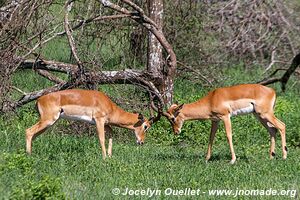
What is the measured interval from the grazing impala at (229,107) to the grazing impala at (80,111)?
66cm

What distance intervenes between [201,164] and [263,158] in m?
1.20

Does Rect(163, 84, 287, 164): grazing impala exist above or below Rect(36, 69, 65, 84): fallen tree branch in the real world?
above

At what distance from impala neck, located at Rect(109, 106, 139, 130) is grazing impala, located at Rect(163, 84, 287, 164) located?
538mm

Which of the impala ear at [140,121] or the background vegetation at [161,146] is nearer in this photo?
the background vegetation at [161,146]

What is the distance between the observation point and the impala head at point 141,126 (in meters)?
12.8

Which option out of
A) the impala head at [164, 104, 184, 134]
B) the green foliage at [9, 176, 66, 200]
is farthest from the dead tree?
the green foliage at [9, 176, 66, 200]

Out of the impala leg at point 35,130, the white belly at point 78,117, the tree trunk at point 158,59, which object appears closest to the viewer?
the impala leg at point 35,130

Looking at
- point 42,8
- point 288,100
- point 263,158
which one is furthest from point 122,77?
point 288,100

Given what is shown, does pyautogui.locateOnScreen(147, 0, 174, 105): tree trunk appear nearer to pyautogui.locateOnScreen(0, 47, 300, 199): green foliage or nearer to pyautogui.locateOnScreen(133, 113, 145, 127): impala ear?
pyautogui.locateOnScreen(0, 47, 300, 199): green foliage

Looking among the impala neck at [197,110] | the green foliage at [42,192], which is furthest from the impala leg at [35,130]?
the green foliage at [42,192]

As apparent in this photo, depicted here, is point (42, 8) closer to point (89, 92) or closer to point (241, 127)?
point (89, 92)

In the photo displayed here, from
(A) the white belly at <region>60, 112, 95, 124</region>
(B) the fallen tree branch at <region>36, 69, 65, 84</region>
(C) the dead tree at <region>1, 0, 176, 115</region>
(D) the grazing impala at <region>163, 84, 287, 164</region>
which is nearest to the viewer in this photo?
(A) the white belly at <region>60, 112, 95, 124</region>

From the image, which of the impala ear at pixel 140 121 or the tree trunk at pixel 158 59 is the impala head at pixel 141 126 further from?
the tree trunk at pixel 158 59

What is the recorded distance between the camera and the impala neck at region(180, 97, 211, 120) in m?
12.4
